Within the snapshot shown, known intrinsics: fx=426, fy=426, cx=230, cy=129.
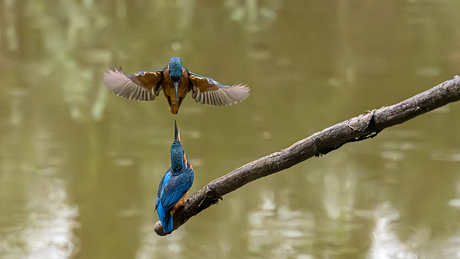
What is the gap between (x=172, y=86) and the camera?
3.59 feet

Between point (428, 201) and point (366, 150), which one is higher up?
point (366, 150)

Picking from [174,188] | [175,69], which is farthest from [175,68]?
[174,188]

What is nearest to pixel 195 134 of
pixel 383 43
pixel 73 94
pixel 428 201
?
pixel 73 94

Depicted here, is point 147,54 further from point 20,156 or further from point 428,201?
point 428,201

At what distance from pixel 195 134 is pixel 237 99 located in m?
1.11

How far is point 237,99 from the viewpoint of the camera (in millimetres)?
1163

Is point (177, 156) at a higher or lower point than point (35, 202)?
lower

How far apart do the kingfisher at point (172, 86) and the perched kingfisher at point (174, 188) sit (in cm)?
10

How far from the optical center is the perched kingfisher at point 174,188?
1.12 m

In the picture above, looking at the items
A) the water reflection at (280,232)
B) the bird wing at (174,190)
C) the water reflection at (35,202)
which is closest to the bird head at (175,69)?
the bird wing at (174,190)

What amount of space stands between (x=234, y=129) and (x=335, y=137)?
1318mm

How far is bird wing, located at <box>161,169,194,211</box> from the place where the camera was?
3.67 feet

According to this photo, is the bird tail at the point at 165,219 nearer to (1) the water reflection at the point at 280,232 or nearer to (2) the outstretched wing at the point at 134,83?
(2) the outstretched wing at the point at 134,83

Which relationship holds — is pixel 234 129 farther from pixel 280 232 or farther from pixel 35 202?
pixel 35 202
